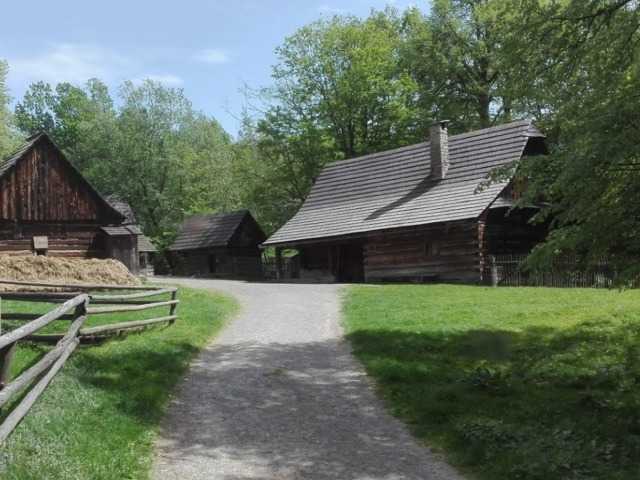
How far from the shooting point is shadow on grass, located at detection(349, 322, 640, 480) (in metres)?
6.94

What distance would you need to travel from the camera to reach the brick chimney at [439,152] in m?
31.2

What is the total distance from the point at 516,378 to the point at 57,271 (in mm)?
15296

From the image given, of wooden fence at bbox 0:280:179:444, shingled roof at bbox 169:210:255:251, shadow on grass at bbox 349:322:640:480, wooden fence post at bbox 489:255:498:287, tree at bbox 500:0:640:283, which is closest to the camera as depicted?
wooden fence at bbox 0:280:179:444

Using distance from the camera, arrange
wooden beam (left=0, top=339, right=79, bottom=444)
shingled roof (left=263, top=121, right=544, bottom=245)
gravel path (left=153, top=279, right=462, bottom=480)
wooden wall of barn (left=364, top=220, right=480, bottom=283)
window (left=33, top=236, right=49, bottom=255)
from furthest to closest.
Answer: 1. shingled roof (left=263, top=121, right=544, bottom=245)
2. wooden wall of barn (left=364, top=220, right=480, bottom=283)
3. window (left=33, top=236, right=49, bottom=255)
4. gravel path (left=153, top=279, right=462, bottom=480)
5. wooden beam (left=0, top=339, right=79, bottom=444)

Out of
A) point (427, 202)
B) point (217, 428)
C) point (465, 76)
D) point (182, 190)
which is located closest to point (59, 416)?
point (217, 428)

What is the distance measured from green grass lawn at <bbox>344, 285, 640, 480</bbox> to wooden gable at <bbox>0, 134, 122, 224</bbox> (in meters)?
14.3

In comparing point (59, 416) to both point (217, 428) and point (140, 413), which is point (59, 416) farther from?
point (217, 428)

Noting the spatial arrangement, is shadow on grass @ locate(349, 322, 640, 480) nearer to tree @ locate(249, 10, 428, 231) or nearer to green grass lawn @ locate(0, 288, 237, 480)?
green grass lawn @ locate(0, 288, 237, 480)

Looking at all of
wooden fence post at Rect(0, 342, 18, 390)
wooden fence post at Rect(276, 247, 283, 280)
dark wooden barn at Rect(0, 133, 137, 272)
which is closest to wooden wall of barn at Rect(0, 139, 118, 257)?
dark wooden barn at Rect(0, 133, 137, 272)

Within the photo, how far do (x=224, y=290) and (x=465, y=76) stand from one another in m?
29.0

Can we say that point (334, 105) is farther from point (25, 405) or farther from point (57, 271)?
point (25, 405)

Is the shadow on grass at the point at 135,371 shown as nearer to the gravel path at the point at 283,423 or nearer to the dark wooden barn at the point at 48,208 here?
the gravel path at the point at 283,423

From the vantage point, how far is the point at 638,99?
8281 mm

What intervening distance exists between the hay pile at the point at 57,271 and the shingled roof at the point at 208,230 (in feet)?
72.4
